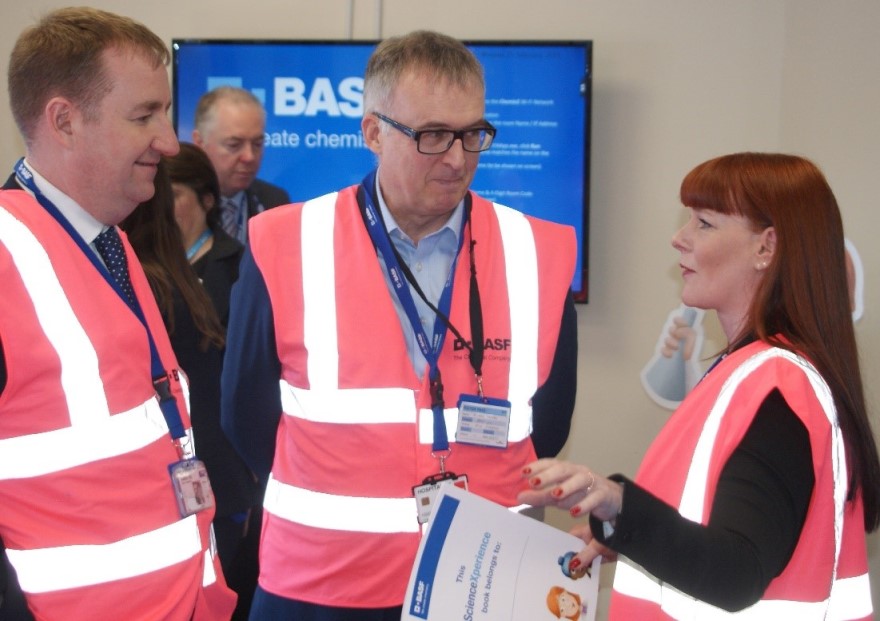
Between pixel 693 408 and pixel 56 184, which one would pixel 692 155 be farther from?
pixel 56 184

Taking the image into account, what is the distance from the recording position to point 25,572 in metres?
1.39

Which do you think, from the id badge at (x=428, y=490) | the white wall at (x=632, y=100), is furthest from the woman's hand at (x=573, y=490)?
the white wall at (x=632, y=100)

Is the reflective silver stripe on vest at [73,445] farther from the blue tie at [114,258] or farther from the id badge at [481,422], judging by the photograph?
the id badge at [481,422]

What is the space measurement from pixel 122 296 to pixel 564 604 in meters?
0.88

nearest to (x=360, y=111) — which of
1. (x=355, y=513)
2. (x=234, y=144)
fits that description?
(x=234, y=144)

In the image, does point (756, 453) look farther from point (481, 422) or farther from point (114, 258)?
point (114, 258)

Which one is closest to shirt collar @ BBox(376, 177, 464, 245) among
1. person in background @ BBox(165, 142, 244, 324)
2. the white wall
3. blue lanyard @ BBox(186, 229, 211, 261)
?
person in background @ BBox(165, 142, 244, 324)

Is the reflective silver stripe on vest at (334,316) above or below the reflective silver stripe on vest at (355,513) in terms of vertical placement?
above

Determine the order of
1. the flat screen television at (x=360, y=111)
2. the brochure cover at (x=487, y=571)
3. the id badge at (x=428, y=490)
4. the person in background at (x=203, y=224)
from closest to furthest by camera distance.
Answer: the brochure cover at (x=487, y=571) < the id badge at (x=428, y=490) < the person in background at (x=203, y=224) < the flat screen television at (x=360, y=111)

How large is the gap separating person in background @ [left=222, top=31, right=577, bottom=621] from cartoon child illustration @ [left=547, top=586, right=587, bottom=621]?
1.19 ft

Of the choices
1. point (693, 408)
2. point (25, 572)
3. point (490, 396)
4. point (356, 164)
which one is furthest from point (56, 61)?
point (356, 164)

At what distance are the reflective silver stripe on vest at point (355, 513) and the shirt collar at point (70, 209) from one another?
65cm

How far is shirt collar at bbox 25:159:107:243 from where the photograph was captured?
1.58 m

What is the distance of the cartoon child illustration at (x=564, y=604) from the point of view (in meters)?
1.54
